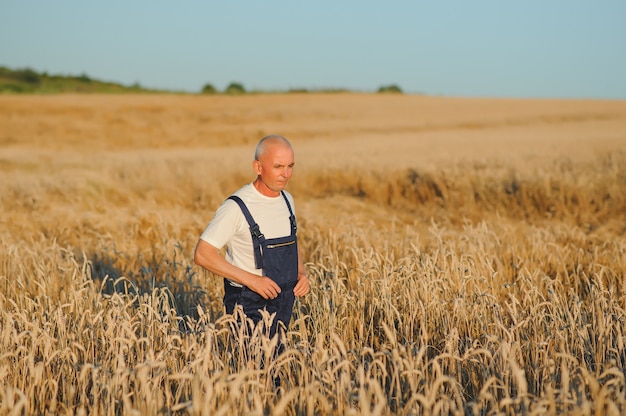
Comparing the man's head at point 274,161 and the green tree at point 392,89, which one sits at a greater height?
the green tree at point 392,89

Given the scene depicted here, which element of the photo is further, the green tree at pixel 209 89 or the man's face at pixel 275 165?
the green tree at pixel 209 89

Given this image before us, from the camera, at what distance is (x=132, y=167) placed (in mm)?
15359

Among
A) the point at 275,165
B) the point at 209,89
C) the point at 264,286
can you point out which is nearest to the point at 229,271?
the point at 264,286

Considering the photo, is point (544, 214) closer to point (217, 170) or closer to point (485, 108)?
point (217, 170)

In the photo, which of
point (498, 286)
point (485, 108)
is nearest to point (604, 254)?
point (498, 286)

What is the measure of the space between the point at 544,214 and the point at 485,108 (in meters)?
21.7

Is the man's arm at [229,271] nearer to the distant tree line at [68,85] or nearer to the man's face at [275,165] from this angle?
the man's face at [275,165]

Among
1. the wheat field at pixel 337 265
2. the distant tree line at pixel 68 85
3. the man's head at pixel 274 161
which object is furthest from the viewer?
the distant tree line at pixel 68 85

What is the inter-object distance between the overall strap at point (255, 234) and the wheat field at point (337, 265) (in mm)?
466

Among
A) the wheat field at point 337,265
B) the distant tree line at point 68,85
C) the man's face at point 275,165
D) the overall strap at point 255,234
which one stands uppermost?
the distant tree line at point 68,85

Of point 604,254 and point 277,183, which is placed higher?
point 277,183

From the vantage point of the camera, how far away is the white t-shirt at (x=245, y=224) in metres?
3.92

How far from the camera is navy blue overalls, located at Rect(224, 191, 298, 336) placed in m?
4.01

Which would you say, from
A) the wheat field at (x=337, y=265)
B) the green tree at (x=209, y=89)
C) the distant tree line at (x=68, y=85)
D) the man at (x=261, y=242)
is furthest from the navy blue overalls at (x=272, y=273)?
the green tree at (x=209, y=89)
